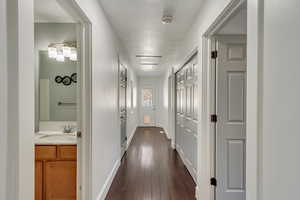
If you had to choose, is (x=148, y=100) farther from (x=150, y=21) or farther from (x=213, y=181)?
(x=213, y=181)

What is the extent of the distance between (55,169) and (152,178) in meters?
1.66

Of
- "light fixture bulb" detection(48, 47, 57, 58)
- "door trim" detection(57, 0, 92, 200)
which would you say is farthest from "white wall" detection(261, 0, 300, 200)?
"light fixture bulb" detection(48, 47, 57, 58)

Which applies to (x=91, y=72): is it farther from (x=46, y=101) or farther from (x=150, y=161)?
(x=150, y=161)

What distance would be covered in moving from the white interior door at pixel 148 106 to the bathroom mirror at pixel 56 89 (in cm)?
696

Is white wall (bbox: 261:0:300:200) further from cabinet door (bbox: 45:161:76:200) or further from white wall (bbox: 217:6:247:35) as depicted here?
cabinet door (bbox: 45:161:76:200)

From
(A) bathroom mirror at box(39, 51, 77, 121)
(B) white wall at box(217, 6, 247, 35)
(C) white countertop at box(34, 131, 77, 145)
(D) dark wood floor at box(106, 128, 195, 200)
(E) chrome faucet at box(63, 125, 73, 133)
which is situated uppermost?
(B) white wall at box(217, 6, 247, 35)

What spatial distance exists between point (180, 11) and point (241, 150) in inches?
76.0

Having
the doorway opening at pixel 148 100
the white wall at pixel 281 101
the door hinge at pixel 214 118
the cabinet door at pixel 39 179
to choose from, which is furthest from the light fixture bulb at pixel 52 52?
the doorway opening at pixel 148 100

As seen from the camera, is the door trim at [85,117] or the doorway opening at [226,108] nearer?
the door trim at [85,117]

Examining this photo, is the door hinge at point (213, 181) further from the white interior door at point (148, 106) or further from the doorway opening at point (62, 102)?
the white interior door at point (148, 106)

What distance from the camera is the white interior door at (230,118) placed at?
2334 mm

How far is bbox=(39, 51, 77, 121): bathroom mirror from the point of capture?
9.20 ft

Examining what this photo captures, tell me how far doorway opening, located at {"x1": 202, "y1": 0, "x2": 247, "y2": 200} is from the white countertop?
1616 millimetres

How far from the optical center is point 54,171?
2191mm
